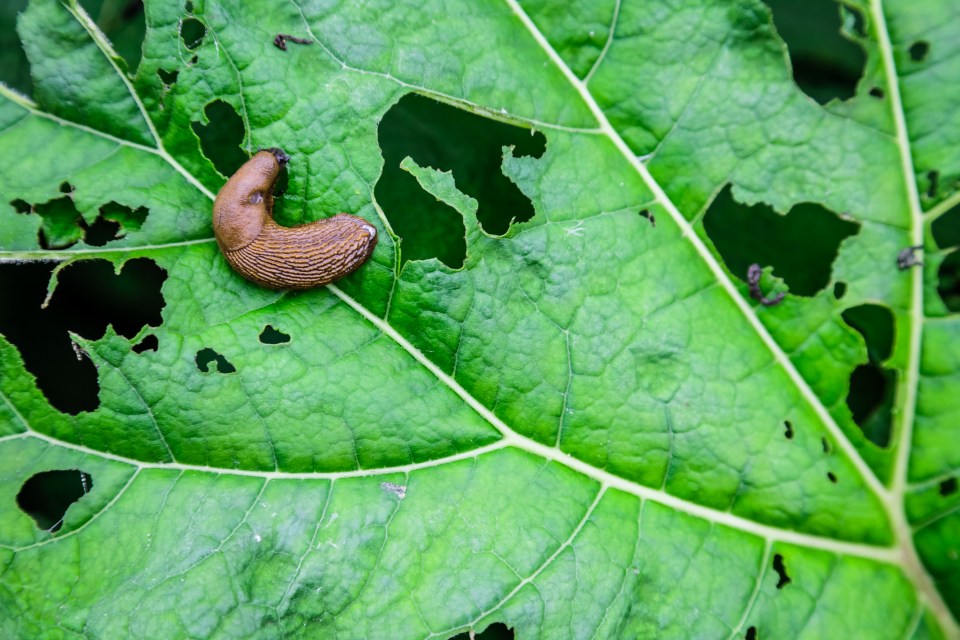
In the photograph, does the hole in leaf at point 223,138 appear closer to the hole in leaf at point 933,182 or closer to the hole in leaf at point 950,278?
the hole in leaf at point 933,182

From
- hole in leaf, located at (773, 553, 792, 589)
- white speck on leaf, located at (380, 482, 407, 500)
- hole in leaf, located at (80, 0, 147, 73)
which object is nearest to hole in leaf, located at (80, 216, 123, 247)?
hole in leaf, located at (80, 0, 147, 73)

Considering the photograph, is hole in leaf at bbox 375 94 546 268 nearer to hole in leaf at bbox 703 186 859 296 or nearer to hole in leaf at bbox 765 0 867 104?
hole in leaf at bbox 703 186 859 296

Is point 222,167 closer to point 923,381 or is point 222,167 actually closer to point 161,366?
point 161,366

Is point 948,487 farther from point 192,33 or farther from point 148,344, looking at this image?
point 192,33

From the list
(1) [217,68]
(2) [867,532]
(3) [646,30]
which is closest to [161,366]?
(1) [217,68]

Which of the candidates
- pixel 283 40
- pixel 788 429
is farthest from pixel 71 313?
pixel 788 429
